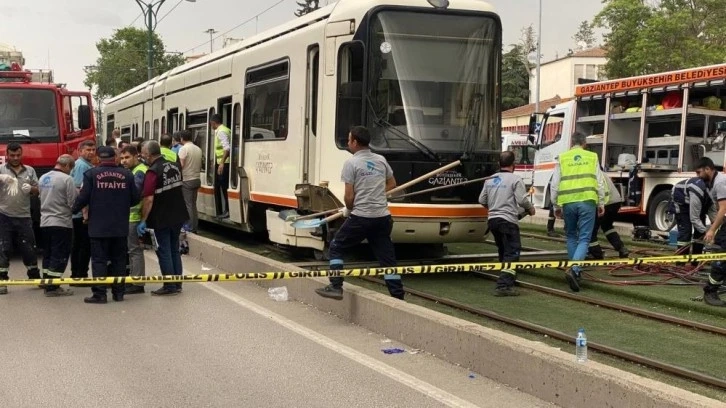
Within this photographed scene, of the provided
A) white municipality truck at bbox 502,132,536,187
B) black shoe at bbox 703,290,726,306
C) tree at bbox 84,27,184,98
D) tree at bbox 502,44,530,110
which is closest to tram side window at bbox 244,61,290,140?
black shoe at bbox 703,290,726,306

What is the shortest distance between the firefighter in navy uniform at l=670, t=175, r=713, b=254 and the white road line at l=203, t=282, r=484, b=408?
5.07 m

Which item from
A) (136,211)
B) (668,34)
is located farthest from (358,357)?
(668,34)

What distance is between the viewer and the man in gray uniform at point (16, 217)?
873cm

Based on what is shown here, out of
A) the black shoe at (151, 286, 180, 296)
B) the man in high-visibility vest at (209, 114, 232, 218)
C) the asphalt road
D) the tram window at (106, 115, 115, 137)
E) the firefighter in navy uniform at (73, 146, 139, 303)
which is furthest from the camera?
the tram window at (106, 115, 115, 137)

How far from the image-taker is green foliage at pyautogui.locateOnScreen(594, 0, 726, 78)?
37.1 m

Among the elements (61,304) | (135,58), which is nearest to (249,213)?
(61,304)

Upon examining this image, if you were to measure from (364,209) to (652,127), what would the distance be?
389 inches

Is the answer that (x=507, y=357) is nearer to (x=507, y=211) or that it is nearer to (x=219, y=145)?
(x=507, y=211)

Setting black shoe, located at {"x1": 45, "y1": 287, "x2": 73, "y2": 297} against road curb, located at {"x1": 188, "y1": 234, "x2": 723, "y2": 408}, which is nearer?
road curb, located at {"x1": 188, "y1": 234, "x2": 723, "y2": 408}

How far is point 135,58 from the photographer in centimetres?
7806

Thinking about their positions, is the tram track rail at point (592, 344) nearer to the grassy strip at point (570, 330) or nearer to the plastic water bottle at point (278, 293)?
the grassy strip at point (570, 330)

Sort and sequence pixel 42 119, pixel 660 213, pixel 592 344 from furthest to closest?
1. pixel 660 213
2. pixel 42 119
3. pixel 592 344

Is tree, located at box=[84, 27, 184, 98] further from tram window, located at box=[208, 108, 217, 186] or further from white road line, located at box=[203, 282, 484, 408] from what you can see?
white road line, located at box=[203, 282, 484, 408]

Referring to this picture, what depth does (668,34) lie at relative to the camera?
37844 mm
